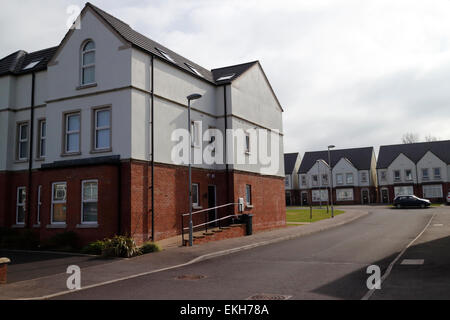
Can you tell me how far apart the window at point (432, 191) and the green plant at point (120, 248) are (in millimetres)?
60635

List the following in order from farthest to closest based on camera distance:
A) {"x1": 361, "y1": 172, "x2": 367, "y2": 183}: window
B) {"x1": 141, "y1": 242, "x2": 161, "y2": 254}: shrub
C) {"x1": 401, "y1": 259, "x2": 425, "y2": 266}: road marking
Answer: {"x1": 361, "y1": 172, "x2": 367, "y2": 183}: window → {"x1": 141, "y1": 242, "x2": 161, "y2": 254}: shrub → {"x1": 401, "y1": 259, "x2": 425, "y2": 266}: road marking

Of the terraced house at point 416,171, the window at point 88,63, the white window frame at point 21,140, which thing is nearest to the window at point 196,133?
the window at point 88,63

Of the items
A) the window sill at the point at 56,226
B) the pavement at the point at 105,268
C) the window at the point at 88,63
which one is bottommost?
the pavement at the point at 105,268

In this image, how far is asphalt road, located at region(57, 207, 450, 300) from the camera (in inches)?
349

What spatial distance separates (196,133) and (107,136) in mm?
5344

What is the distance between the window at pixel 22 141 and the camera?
22.6 m

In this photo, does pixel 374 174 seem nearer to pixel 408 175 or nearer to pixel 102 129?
pixel 408 175

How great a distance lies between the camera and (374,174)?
75375 mm

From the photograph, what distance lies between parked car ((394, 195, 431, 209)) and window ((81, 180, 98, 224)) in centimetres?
4242

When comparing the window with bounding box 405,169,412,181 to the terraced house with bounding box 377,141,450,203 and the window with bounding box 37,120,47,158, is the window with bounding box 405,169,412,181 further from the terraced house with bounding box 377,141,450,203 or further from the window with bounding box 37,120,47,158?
the window with bounding box 37,120,47,158

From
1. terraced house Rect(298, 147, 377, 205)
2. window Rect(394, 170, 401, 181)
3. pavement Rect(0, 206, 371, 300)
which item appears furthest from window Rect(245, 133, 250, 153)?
window Rect(394, 170, 401, 181)

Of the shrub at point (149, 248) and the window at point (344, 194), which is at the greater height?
the window at point (344, 194)

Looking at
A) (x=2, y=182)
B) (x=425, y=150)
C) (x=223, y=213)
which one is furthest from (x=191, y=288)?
(x=425, y=150)

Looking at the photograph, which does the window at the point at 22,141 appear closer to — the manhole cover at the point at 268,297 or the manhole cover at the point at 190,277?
the manhole cover at the point at 190,277
